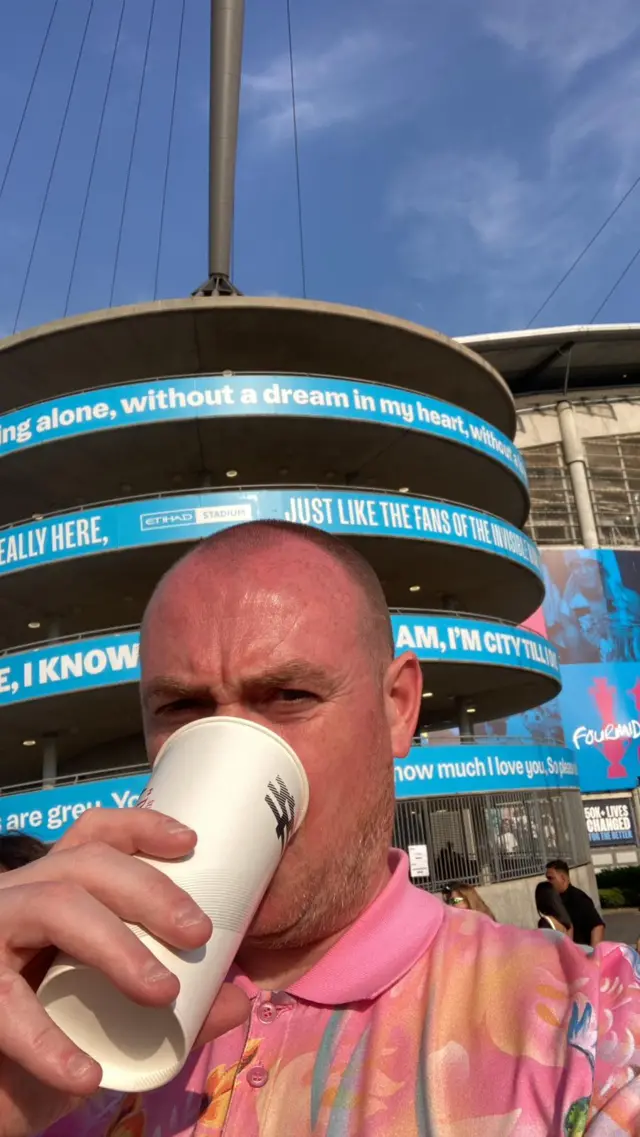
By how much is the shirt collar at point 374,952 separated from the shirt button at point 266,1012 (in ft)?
0.12

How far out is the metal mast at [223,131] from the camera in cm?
2223

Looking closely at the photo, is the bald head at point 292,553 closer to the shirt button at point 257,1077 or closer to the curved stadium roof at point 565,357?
the shirt button at point 257,1077

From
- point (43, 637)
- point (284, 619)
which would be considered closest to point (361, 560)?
point (284, 619)

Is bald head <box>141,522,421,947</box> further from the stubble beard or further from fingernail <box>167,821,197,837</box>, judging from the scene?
fingernail <box>167,821,197,837</box>

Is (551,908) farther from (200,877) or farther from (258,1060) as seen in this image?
(200,877)

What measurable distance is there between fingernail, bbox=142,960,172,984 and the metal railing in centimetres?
1512

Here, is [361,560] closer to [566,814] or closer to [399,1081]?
[399,1081]

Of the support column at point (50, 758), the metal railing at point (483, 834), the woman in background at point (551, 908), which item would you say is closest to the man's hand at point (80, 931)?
the woman in background at point (551, 908)

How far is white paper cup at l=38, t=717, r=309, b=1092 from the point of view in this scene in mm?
909

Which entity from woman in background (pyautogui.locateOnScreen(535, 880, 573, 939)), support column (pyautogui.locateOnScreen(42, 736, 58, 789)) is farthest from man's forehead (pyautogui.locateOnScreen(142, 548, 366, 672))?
support column (pyautogui.locateOnScreen(42, 736, 58, 789))

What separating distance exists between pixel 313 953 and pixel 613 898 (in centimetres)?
3082

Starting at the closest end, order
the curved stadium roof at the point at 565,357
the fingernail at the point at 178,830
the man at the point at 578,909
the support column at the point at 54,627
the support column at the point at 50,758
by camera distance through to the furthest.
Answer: the fingernail at the point at 178,830 → the man at the point at 578,909 → the support column at the point at 50,758 → the support column at the point at 54,627 → the curved stadium roof at the point at 565,357

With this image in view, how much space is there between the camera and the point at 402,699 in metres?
1.69

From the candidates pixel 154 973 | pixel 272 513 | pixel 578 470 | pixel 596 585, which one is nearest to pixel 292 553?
pixel 154 973
